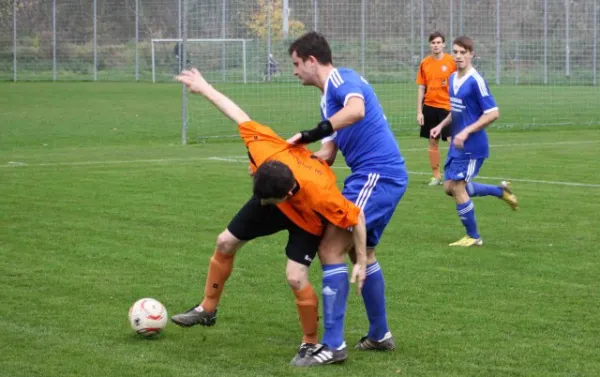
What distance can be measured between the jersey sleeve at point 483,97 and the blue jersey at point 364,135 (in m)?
4.12

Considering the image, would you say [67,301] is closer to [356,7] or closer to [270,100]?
[270,100]

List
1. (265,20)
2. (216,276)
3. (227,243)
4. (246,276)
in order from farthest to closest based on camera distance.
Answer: (265,20) < (246,276) < (216,276) < (227,243)

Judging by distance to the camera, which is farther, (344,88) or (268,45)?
(268,45)

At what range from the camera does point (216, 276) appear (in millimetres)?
6848

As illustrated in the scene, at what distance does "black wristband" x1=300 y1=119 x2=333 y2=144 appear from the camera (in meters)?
6.09

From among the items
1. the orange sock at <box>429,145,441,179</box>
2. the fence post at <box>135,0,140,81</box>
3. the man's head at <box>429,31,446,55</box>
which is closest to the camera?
the orange sock at <box>429,145,441,179</box>

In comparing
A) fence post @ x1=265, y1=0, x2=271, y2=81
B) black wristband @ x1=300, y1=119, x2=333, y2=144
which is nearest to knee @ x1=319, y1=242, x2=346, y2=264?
black wristband @ x1=300, y1=119, x2=333, y2=144

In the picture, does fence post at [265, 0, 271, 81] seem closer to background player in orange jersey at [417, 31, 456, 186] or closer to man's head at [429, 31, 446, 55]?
background player in orange jersey at [417, 31, 456, 186]

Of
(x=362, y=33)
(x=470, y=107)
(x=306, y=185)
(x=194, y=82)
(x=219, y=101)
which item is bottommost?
(x=306, y=185)

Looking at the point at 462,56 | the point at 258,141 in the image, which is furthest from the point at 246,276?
the point at 462,56

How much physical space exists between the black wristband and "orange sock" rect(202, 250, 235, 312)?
1.05 m

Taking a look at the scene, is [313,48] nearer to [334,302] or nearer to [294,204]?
[294,204]

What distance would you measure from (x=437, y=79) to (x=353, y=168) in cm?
980

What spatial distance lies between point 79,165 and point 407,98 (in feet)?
38.4
